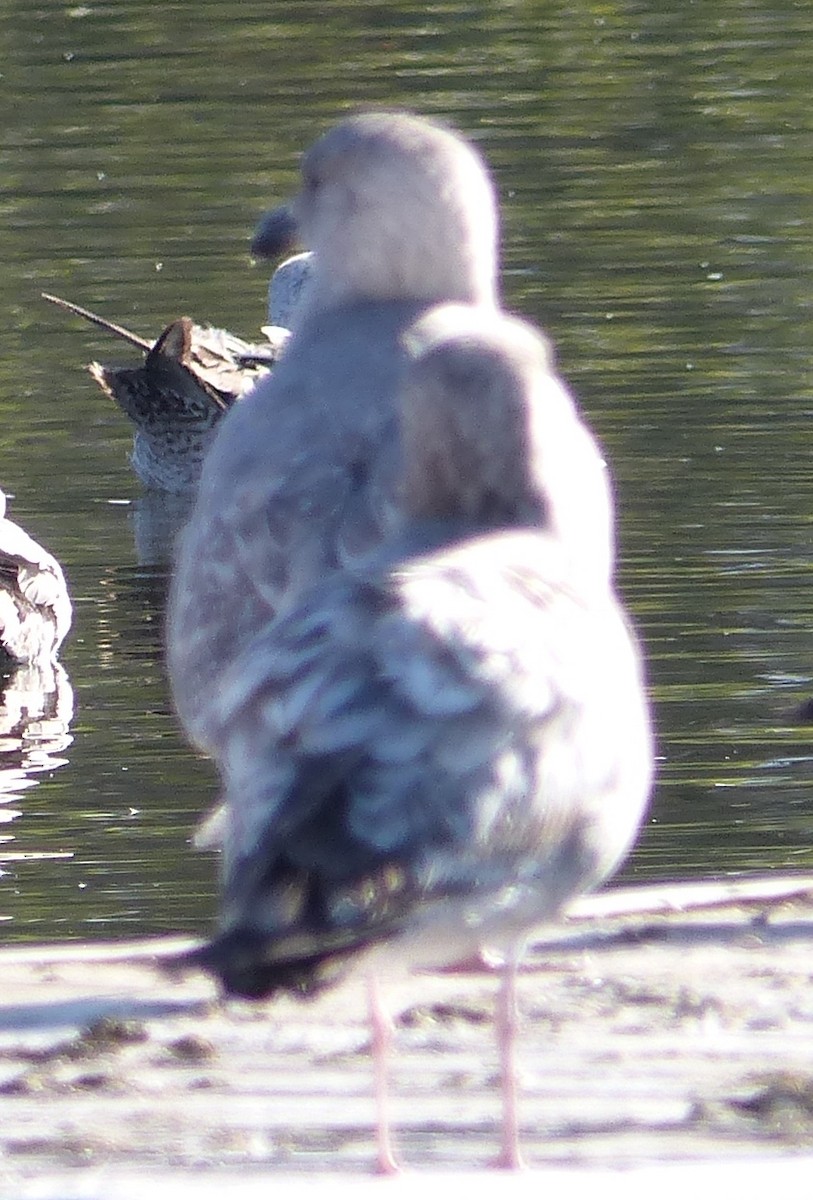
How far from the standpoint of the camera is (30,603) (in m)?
9.89

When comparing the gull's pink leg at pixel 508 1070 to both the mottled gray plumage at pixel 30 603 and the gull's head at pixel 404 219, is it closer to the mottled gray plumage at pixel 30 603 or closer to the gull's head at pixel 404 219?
the gull's head at pixel 404 219

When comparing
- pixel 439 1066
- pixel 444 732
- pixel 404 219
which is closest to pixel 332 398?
pixel 404 219

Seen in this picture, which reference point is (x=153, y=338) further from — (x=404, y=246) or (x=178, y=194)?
(x=404, y=246)

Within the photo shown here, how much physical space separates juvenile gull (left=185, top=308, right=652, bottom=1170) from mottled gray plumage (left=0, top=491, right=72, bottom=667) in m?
5.74

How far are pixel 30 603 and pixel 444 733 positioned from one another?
630 cm

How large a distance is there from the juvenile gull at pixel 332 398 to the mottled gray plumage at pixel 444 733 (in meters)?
0.41

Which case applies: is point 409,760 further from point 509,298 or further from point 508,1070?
point 509,298

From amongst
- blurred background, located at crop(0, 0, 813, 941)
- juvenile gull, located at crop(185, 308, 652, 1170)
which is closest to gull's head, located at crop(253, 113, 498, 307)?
juvenile gull, located at crop(185, 308, 652, 1170)

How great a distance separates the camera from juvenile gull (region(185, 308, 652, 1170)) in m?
3.64

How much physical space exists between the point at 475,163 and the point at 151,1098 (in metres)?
1.78

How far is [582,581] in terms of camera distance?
4273 millimetres

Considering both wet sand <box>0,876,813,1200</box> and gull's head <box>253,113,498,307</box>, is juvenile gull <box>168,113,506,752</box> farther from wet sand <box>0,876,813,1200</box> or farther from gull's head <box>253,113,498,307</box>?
wet sand <box>0,876,813,1200</box>

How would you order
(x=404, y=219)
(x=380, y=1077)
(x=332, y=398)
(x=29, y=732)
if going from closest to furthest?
(x=380, y=1077) < (x=332, y=398) < (x=404, y=219) < (x=29, y=732)

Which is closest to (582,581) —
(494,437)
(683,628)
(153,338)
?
(494,437)
